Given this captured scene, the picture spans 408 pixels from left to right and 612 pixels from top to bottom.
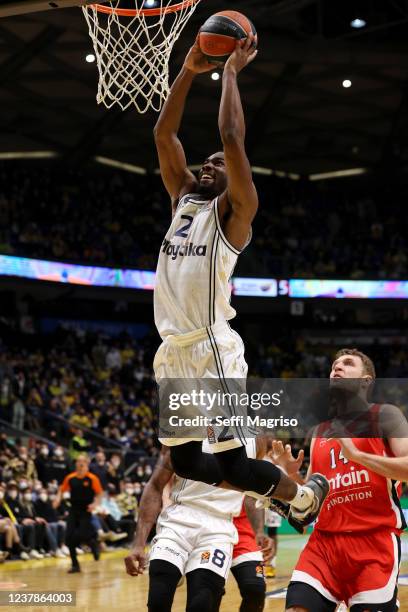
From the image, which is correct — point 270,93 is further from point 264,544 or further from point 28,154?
point 264,544

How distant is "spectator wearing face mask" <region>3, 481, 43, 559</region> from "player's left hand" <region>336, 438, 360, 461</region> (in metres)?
9.78

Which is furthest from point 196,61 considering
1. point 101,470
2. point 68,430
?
point 68,430

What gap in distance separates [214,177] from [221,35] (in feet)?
2.40

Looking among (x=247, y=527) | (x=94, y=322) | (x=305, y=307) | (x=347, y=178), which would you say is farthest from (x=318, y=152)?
(x=247, y=527)

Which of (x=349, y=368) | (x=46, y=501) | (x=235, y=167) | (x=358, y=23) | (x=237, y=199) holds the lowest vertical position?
(x=46, y=501)

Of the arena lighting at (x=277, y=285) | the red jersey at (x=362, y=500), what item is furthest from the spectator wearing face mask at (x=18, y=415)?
the red jersey at (x=362, y=500)

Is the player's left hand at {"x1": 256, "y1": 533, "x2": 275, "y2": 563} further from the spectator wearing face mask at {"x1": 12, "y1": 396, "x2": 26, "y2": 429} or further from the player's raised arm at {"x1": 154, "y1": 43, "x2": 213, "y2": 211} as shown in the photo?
the spectator wearing face mask at {"x1": 12, "y1": 396, "x2": 26, "y2": 429}

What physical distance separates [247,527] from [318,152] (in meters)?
26.9

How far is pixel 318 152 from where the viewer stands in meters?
31.7

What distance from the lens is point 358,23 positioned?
69.7ft

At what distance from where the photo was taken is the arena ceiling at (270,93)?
68.9 ft

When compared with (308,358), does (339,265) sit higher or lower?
higher

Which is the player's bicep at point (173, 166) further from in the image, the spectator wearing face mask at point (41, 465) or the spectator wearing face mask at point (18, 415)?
the spectator wearing face mask at point (18, 415)

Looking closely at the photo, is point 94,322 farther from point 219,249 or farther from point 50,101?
point 219,249
